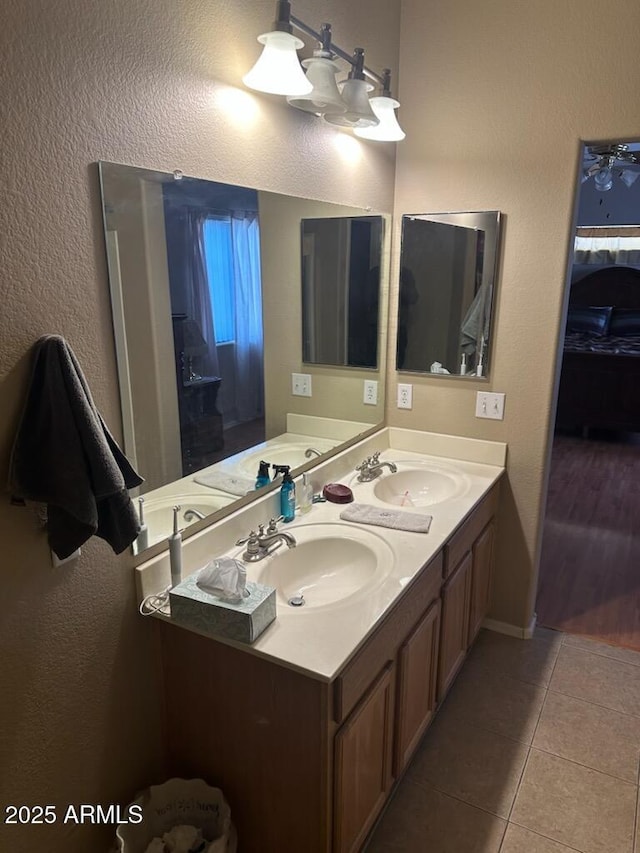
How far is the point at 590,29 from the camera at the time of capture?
2082mm

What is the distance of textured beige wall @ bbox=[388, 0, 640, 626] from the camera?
→ 2.12 meters

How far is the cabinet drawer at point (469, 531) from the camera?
2.00 meters

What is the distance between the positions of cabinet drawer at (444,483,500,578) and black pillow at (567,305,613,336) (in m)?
5.34

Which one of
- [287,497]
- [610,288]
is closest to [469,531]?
[287,497]

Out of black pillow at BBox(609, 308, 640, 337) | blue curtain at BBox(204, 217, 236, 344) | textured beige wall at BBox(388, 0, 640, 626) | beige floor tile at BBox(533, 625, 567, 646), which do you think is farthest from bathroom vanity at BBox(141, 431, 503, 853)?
black pillow at BBox(609, 308, 640, 337)

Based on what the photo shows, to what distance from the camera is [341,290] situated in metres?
2.39

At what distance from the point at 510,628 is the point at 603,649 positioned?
406 mm

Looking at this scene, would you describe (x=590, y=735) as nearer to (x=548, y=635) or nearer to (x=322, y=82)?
(x=548, y=635)

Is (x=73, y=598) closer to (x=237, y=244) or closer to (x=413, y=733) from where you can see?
(x=237, y=244)

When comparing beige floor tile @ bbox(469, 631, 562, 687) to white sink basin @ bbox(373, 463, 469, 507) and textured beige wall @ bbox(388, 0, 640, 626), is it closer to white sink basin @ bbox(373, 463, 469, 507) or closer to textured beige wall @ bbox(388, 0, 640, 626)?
textured beige wall @ bbox(388, 0, 640, 626)

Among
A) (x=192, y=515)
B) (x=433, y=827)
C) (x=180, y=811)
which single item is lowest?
(x=433, y=827)

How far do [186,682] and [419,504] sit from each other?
1249 millimetres

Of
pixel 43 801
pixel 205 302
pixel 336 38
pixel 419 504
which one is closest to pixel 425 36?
pixel 336 38

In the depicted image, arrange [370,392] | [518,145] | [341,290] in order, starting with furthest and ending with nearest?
[370,392]
[341,290]
[518,145]
